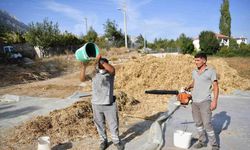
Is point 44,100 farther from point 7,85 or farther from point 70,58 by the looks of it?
point 70,58

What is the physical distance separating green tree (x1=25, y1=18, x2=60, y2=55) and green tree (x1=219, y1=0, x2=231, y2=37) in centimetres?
3289

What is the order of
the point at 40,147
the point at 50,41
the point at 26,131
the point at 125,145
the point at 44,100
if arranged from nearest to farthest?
the point at 40,147 < the point at 125,145 < the point at 26,131 < the point at 44,100 < the point at 50,41

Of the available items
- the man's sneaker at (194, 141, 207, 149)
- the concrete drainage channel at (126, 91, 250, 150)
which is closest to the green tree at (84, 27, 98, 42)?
the concrete drainage channel at (126, 91, 250, 150)

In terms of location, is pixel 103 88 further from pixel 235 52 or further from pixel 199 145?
pixel 235 52

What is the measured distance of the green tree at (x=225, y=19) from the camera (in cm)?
5269

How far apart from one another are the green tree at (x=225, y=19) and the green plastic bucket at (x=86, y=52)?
53022 mm

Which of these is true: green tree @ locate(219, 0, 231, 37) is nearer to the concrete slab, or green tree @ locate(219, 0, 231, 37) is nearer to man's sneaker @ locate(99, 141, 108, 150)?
the concrete slab

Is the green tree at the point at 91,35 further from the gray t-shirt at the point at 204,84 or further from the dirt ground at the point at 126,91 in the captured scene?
the gray t-shirt at the point at 204,84

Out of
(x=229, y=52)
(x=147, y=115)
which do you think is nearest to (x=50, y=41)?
(x=229, y=52)

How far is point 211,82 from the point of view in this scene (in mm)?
4500

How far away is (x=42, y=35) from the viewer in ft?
122

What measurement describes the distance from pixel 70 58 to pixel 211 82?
26653mm

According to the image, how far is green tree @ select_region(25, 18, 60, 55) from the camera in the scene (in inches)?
1446

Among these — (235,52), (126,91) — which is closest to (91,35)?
(235,52)
